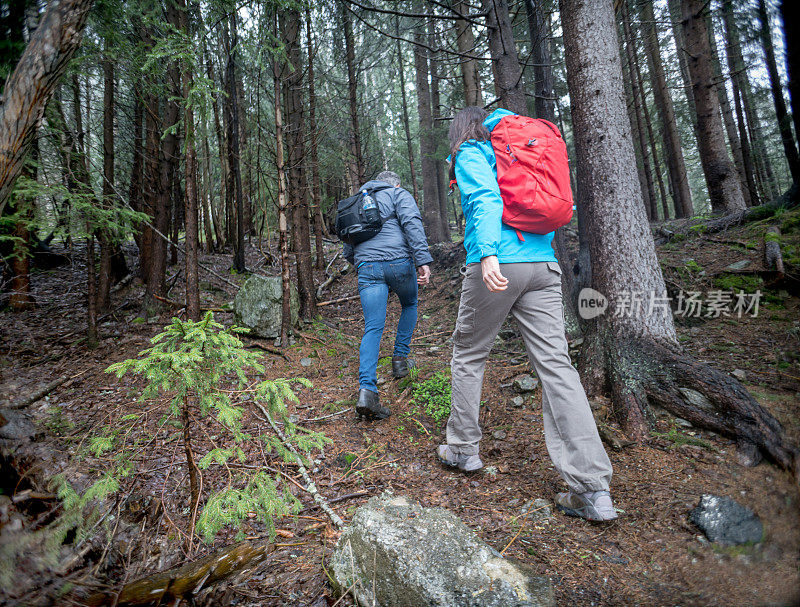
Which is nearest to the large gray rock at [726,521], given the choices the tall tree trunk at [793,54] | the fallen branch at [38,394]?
the tall tree trunk at [793,54]

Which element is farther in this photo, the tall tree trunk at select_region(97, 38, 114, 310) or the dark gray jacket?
the tall tree trunk at select_region(97, 38, 114, 310)

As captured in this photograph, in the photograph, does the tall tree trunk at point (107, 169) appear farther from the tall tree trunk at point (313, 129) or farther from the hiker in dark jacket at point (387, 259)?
the hiker in dark jacket at point (387, 259)

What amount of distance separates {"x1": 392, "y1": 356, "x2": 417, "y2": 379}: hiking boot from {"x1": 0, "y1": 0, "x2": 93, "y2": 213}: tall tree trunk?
3.51 metres

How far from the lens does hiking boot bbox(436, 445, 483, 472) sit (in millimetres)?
2906

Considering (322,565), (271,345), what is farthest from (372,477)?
(271,345)

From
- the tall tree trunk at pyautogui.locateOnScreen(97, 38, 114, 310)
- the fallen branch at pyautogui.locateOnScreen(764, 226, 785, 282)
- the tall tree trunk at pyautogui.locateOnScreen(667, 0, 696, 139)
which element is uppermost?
the tall tree trunk at pyautogui.locateOnScreen(667, 0, 696, 139)

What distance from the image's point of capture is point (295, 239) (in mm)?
7129

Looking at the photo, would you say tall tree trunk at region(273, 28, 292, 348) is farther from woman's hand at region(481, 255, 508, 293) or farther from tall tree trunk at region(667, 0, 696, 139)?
tall tree trunk at region(667, 0, 696, 139)

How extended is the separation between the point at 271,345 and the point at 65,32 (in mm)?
4647

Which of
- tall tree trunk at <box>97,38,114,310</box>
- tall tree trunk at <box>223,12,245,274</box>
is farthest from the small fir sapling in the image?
tall tree trunk at <box>223,12,245,274</box>

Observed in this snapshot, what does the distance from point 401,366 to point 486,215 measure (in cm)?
255

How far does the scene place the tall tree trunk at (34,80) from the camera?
197 centimetres

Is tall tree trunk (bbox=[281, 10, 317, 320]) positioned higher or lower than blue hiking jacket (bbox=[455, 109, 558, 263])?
higher

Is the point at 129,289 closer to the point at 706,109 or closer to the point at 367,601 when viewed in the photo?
A: the point at 367,601
